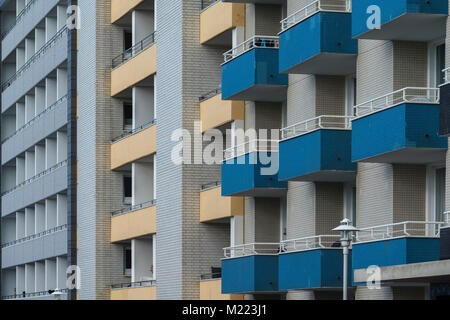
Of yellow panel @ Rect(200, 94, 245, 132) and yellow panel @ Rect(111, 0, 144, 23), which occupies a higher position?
yellow panel @ Rect(111, 0, 144, 23)

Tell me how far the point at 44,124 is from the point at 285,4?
25095mm

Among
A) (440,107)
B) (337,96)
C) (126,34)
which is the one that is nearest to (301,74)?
(337,96)

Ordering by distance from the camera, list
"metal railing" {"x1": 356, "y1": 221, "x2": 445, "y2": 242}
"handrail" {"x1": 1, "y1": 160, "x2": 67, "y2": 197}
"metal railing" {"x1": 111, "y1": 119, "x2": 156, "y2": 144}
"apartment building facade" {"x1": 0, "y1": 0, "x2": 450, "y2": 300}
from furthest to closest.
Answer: "handrail" {"x1": 1, "y1": 160, "x2": 67, "y2": 197} → "metal railing" {"x1": 111, "y1": 119, "x2": 156, "y2": 144} → "apartment building facade" {"x1": 0, "y1": 0, "x2": 450, "y2": 300} → "metal railing" {"x1": 356, "y1": 221, "x2": 445, "y2": 242}

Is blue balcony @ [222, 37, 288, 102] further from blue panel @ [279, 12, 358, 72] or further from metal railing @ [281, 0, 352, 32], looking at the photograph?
blue panel @ [279, 12, 358, 72]

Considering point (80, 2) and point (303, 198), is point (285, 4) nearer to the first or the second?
point (303, 198)

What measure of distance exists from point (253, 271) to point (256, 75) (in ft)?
17.1

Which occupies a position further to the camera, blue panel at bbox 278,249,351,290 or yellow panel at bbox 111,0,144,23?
yellow panel at bbox 111,0,144,23

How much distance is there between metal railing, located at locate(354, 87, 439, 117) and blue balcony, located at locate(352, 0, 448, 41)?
3.73ft

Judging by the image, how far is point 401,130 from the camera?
2191 cm

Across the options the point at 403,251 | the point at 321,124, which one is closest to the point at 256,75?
the point at 321,124

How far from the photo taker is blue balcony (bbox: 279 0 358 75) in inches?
1005

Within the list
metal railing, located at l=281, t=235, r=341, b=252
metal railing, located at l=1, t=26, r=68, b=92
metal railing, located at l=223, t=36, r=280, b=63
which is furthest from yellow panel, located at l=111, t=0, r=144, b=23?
metal railing, located at l=281, t=235, r=341, b=252

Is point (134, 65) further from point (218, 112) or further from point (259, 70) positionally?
point (259, 70)

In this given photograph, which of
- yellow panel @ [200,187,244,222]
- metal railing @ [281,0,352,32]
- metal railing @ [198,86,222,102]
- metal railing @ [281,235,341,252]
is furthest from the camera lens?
metal railing @ [198,86,222,102]
